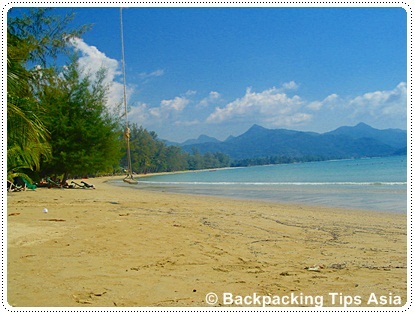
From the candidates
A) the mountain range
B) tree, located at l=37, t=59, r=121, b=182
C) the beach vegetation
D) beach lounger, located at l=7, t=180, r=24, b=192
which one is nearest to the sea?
tree, located at l=37, t=59, r=121, b=182

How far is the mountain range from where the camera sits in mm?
80000

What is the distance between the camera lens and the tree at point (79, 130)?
53.9ft

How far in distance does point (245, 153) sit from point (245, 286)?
143m

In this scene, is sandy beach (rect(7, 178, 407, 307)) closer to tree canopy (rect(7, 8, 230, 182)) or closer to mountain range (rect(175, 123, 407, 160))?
tree canopy (rect(7, 8, 230, 182))

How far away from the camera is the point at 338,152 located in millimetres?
102750

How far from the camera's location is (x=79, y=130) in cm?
1686

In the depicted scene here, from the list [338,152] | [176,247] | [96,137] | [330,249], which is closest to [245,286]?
[176,247]

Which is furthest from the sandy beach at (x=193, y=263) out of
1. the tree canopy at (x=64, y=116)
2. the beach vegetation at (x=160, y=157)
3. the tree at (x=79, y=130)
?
the beach vegetation at (x=160, y=157)

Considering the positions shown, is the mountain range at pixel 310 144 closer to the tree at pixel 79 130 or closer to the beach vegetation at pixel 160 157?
the beach vegetation at pixel 160 157

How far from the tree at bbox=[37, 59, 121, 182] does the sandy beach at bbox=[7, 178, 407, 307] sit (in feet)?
33.8

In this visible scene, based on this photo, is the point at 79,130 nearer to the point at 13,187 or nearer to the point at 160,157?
the point at 13,187

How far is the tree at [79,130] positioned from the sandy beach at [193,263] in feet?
33.8

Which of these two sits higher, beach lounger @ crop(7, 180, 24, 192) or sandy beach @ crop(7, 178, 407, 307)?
beach lounger @ crop(7, 180, 24, 192)

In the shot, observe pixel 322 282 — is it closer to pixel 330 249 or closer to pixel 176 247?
pixel 330 249
